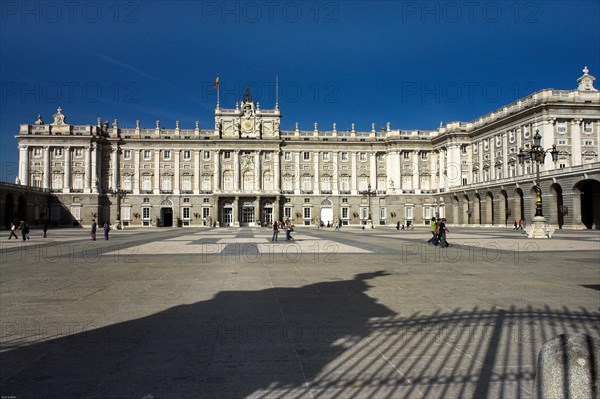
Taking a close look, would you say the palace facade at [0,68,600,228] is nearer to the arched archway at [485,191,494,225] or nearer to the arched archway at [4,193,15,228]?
the arched archway at [485,191,494,225]

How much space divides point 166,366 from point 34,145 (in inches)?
3093

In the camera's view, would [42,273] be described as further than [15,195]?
No

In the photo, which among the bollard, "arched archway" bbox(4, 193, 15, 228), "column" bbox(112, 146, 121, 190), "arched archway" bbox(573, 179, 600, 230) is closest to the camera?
the bollard

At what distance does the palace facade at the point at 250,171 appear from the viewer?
6969 cm

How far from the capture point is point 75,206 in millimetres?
70250

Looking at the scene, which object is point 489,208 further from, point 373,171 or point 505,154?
point 373,171

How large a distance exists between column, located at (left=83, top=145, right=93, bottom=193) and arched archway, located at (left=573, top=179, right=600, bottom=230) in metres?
69.0

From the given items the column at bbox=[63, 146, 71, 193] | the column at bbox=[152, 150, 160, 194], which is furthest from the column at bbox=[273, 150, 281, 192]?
the column at bbox=[63, 146, 71, 193]

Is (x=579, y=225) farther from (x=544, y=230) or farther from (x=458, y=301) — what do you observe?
(x=458, y=301)

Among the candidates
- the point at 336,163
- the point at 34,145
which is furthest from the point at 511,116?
the point at 34,145

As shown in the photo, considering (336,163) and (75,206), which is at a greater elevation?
(336,163)

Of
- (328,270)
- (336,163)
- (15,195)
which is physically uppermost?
(336,163)

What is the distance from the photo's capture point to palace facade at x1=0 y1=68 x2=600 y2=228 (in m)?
69.7

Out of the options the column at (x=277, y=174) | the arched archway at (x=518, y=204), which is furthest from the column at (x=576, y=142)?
the column at (x=277, y=174)
